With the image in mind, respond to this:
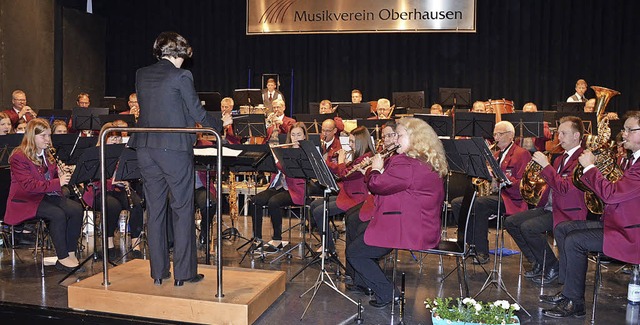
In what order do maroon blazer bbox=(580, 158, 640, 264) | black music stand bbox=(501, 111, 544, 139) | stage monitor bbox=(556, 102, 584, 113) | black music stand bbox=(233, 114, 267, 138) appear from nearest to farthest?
maroon blazer bbox=(580, 158, 640, 264)
black music stand bbox=(501, 111, 544, 139)
black music stand bbox=(233, 114, 267, 138)
stage monitor bbox=(556, 102, 584, 113)

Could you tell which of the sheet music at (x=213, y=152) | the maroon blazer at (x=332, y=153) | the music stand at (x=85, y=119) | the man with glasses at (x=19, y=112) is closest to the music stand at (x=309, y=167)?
the sheet music at (x=213, y=152)

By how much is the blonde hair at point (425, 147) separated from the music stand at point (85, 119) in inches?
205

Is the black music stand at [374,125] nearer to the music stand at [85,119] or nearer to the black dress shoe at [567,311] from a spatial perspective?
the black dress shoe at [567,311]

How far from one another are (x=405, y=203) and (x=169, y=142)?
1.65 meters

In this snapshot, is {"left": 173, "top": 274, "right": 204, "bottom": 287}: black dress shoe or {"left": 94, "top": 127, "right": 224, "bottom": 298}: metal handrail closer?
{"left": 94, "top": 127, "right": 224, "bottom": 298}: metal handrail

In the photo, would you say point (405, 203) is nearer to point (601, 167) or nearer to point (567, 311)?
point (567, 311)

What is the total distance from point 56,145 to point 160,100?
2.86 m

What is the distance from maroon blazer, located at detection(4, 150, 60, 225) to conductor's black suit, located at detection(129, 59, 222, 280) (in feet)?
6.08

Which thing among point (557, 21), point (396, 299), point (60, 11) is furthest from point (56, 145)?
point (557, 21)

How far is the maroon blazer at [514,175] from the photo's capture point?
6.20 m

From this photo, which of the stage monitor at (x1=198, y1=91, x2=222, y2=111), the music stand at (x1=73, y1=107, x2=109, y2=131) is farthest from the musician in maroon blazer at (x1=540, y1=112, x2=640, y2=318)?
the stage monitor at (x1=198, y1=91, x2=222, y2=111)

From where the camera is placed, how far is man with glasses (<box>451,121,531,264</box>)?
6.22 m

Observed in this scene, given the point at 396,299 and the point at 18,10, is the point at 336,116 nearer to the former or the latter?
the point at 396,299

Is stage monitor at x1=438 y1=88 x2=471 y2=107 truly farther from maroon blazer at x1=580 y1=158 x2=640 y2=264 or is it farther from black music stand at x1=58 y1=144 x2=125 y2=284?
black music stand at x1=58 y1=144 x2=125 y2=284
